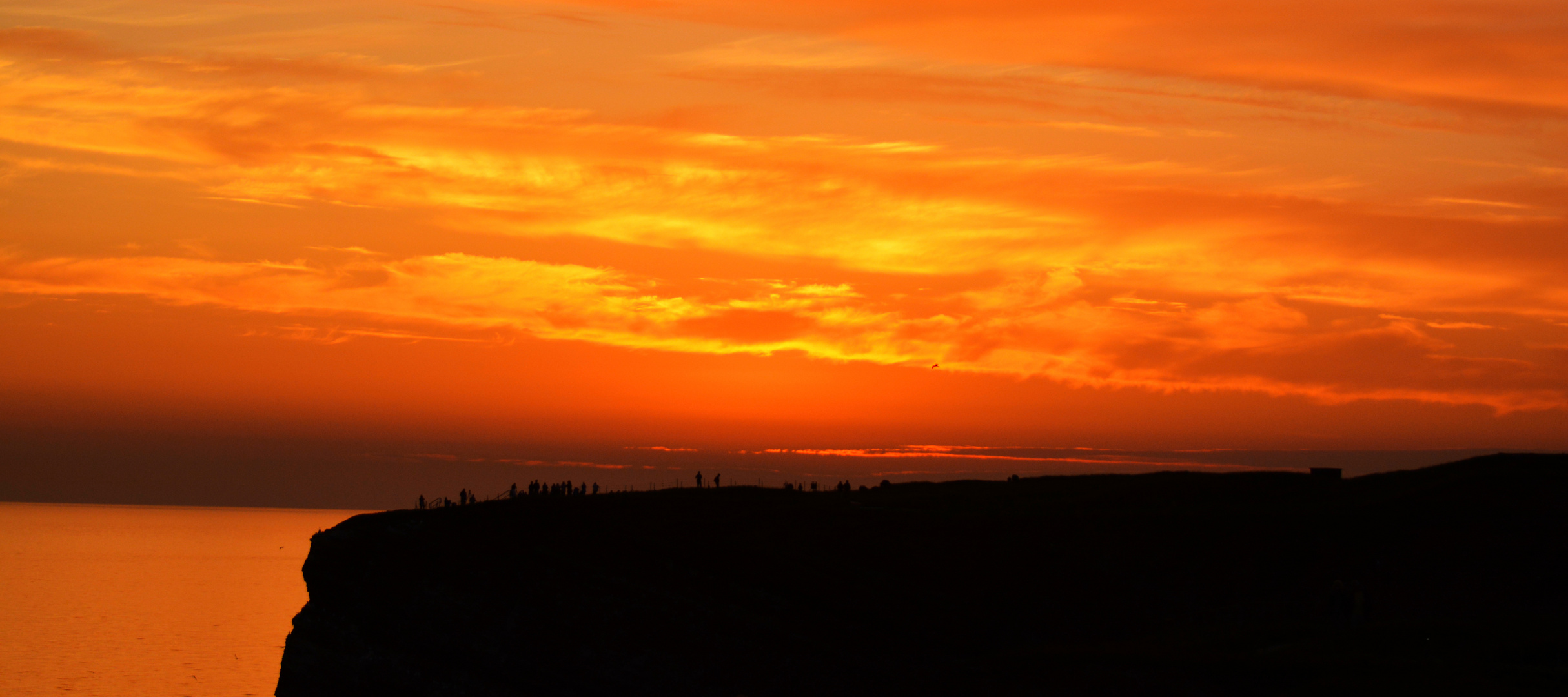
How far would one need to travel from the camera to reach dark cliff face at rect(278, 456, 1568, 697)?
146 feet

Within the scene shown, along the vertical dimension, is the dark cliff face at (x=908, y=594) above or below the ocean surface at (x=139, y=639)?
above

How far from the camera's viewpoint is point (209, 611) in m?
152

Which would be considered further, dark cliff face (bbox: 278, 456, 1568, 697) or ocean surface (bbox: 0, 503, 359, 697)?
ocean surface (bbox: 0, 503, 359, 697)

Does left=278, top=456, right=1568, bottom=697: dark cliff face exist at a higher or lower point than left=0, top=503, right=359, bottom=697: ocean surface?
higher

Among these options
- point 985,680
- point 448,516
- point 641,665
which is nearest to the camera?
point 985,680

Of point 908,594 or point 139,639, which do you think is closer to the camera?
point 908,594

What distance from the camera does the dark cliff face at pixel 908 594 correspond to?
1754 inches

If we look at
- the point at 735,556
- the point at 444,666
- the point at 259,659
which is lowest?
the point at 259,659

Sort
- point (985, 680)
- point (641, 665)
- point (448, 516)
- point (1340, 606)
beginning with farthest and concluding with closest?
point (448, 516) < point (641, 665) < point (1340, 606) < point (985, 680)

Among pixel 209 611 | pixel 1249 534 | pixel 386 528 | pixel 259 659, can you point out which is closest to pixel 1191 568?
pixel 1249 534

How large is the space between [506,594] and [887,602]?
1579 cm

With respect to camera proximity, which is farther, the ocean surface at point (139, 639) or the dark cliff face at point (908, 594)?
the ocean surface at point (139, 639)

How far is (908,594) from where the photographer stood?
2172 inches

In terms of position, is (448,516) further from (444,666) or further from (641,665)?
(641,665)
